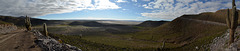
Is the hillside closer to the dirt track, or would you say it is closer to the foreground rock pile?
the foreground rock pile

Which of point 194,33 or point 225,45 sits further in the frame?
point 194,33

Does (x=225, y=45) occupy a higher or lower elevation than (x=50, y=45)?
lower

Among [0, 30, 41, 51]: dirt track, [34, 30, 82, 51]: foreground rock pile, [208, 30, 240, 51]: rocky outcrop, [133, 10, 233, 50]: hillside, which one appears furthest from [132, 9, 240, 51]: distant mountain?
[0, 30, 41, 51]: dirt track

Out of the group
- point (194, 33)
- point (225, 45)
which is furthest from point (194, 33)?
point (225, 45)

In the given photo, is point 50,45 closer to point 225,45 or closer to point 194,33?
point 225,45

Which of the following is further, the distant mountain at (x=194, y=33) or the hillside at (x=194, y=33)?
the hillside at (x=194, y=33)

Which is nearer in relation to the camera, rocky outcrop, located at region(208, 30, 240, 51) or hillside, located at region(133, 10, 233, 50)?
rocky outcrop, located at region(208, 30, 240, 51)

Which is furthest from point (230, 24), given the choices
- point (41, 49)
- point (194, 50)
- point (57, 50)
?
point (41, 49)

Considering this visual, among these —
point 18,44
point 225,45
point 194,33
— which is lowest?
point 194,33

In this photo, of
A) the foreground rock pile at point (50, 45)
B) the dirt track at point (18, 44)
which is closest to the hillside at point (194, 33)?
the foreground rock pile at point (50, 45)

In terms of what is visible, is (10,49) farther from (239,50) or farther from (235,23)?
(235,23)

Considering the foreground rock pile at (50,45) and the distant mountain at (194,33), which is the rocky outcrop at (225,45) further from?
the foreground rock pile at (50,45)

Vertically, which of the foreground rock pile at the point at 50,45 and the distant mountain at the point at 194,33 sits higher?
the foreground rock pile at the point at 50,45
